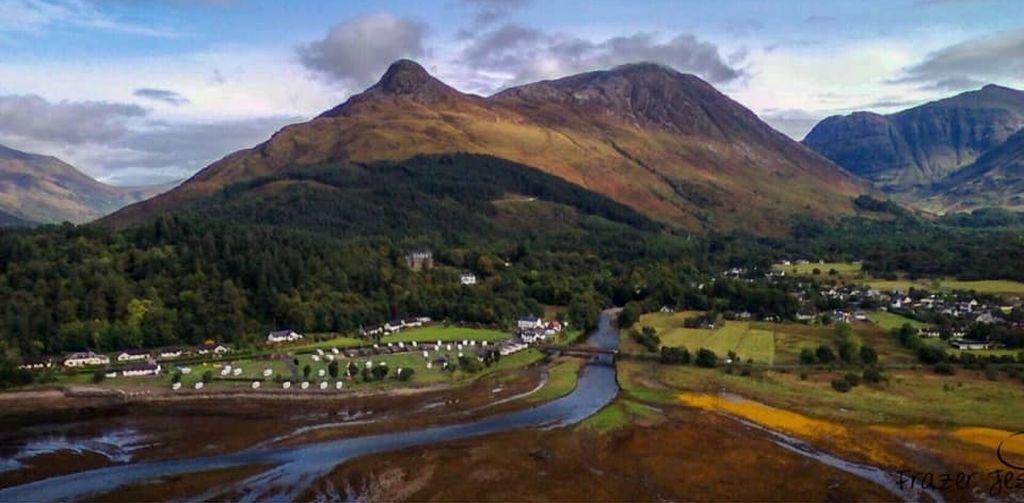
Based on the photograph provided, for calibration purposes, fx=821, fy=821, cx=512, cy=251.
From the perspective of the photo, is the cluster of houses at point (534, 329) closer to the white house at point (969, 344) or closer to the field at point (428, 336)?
the field at point (428, 336)

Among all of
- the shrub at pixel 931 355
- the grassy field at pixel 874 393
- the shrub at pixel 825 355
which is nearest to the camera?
the grassy field at pixel 874 393

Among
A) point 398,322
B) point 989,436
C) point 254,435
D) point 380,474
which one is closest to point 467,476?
point 380,474

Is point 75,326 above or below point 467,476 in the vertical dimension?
above

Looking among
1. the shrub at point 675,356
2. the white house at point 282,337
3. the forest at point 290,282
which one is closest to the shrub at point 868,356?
the shrub at point 675,356

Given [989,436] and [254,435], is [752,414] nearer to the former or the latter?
[989,436]

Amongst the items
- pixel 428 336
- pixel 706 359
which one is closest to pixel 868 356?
pixel 706 359

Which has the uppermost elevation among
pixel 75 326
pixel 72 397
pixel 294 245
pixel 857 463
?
pixel 294 245

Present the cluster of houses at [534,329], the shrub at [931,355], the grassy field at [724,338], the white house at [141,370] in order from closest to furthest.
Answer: the shrub at [931,355], the white house at [141,370], the grassy field at [724,338], the cluster of houses at [534,329]

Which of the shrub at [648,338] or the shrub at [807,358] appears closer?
the shrub at [807,358]
